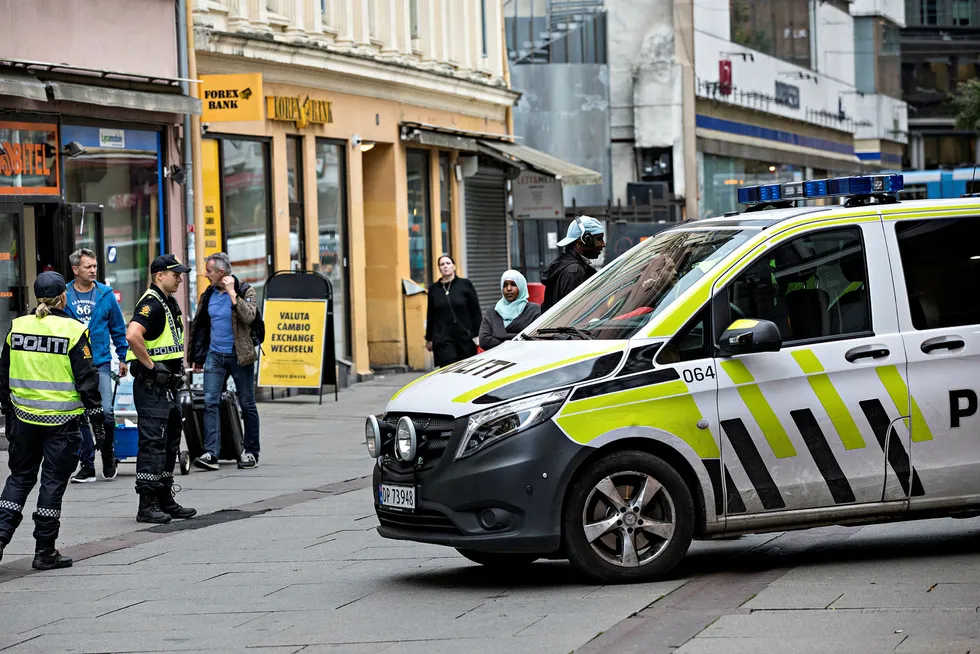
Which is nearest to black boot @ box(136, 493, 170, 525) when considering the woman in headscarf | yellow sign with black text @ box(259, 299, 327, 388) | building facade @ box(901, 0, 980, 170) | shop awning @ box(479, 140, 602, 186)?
the woman in headscarf

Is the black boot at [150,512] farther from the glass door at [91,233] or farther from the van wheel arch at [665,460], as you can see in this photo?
the glass door at [91,233]

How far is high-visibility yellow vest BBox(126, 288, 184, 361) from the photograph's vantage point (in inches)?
461

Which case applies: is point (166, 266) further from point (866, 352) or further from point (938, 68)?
point (938, 68)

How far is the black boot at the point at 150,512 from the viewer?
11.5 metres

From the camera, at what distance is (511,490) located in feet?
25.9

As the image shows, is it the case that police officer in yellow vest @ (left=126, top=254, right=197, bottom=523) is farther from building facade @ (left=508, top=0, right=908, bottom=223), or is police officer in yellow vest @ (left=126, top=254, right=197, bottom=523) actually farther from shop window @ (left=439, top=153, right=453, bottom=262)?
building facade @ (left=508, top=0, right=908, bottom=223)

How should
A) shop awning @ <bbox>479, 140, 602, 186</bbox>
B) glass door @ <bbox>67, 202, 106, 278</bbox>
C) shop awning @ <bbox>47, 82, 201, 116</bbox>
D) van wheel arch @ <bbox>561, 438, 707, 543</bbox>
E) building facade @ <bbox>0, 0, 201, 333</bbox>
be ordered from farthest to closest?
shop awning @ <bbox>479, 140, 602, 186</bbox> < glass door @ <bbox>67, 202, 106, 278</bbox> < shop awning @ <bbox>47, 82, 201, 116</bbox> < building facade @ <bbox>0, 0, 201, 333</bbox> < van wheel arch @ <bbox>561, 438, 707, 543</bbox>

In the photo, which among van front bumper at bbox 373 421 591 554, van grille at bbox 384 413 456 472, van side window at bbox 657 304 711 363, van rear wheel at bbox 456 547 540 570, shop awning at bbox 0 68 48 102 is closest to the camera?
van front bumper at bbox 373 421 591 554

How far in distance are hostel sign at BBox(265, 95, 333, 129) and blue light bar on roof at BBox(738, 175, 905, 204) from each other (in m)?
13.2

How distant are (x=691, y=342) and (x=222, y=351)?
23.6 ft

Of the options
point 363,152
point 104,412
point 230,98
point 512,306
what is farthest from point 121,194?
point 363,152

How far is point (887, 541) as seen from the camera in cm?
952

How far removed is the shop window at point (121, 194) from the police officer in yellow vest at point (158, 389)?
21.6 feet

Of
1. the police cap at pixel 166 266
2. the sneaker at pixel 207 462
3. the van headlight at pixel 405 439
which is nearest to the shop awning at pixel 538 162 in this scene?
the sneaker at pixel 207 462
